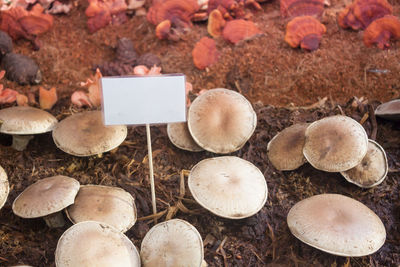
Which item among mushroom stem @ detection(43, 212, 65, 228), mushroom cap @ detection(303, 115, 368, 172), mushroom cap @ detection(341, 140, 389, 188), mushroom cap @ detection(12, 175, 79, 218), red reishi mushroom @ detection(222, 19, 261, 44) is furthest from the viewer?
red reishi mushroom @ detection(222, 19, 261, 44)

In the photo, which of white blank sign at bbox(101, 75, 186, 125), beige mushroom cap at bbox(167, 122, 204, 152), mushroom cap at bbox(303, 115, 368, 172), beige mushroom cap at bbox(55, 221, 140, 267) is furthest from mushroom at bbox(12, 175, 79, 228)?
mushroom cap at bbox(303, 115, 368, 172)

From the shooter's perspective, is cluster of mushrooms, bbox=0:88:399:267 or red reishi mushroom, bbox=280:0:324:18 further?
red reishi mushroom, bbox=280:0:324:18

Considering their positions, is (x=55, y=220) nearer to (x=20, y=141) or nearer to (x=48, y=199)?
(x=48, y=199)

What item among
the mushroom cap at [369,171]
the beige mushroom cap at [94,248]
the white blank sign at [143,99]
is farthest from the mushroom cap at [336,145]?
the beige mushroom cap at [94,248]

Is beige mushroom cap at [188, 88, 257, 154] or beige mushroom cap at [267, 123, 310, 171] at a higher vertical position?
beige mushroom cap at [188, 88, 257, 154]

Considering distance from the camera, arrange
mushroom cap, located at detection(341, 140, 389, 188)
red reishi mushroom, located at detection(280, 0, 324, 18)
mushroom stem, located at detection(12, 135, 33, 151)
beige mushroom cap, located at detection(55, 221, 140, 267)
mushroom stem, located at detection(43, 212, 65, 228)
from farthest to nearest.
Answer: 1. red reishi mushroom, located at detection(280, 0, 324, 18)
2. mushroom stem, located at detection(12, 135, 33, 151)
3. mushroom cap, located at detection(341, 140, 389, 188)
4. mushroom stem, located at detection(43, 212, 65, 228)
5. beige mushroom cap, located at detection(55, 221, 140, 267)

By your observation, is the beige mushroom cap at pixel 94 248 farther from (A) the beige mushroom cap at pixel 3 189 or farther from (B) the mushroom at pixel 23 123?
(B) the mushroom at pixel 23 123

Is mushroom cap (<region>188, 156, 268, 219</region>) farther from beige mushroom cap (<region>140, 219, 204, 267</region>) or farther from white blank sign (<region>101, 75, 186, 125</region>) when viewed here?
white blank sign (<region>101, 75, 186, 125</region>)

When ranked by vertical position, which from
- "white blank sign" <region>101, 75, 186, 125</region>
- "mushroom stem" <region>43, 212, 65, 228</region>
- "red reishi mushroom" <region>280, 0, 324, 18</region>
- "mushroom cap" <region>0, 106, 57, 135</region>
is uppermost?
"white blank sign" <region>101, 75, 186, 125</region>
